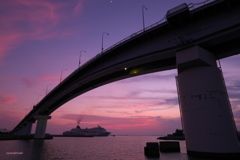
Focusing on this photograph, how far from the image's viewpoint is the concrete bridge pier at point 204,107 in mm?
13894

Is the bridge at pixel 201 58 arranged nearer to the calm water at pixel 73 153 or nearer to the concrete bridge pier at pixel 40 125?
the calm water at pixel 73 153

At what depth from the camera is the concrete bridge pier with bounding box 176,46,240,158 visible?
13.9 m

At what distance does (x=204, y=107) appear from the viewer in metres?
15.1

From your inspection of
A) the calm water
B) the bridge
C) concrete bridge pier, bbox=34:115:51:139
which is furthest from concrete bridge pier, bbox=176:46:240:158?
concrete bridge pier, bbox=34:115:51:139

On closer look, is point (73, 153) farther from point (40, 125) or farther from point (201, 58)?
point (40, 125)

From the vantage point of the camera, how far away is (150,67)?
2519 centimetres

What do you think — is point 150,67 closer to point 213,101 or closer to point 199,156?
point 213,101

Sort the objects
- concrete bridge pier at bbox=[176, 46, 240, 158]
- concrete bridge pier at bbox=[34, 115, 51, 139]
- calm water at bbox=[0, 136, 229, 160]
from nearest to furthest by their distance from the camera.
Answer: concrete bridge pier at bbox=[176, 46, 240, 158], calm water at bbox=[0, 136, 229, 160], concrete bridge pier at bbox=[34, 115, 51, 139]

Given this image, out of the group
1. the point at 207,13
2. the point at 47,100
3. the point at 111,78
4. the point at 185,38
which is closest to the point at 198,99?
the point at 185,38

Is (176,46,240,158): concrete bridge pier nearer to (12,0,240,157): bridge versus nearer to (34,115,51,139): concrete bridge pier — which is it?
(12,0,240,157): bridge

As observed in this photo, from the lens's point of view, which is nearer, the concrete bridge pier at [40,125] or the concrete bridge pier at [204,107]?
the concrete bridge pier at [204,107]

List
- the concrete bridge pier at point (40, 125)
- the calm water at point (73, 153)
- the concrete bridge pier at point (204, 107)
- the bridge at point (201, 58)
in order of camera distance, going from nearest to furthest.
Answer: the concrete bridge pier at point (204, 107) → the bridge at point (201, 58) → the calm water at point (73, 153) → the concrete bridge pier at point (40, 125)

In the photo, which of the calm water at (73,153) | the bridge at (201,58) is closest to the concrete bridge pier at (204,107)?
the bridge at (201,58)

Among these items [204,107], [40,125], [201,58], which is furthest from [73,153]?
[40,125]
